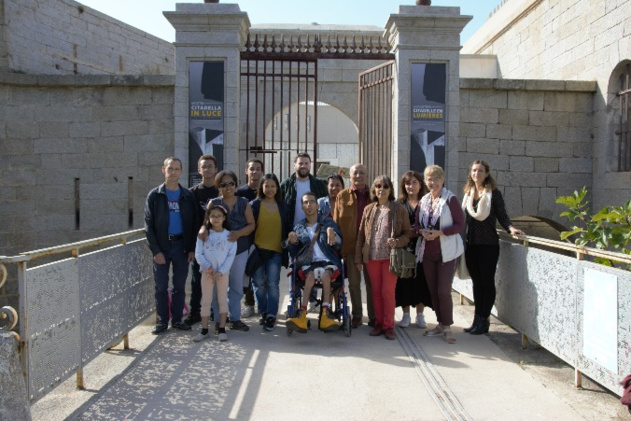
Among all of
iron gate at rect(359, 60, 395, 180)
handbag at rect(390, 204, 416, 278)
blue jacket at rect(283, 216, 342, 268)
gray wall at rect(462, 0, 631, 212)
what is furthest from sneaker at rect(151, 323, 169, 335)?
gray wall at rect(462, 0, 631, 212)

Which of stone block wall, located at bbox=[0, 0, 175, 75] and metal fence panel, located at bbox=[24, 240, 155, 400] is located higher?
stone block wall, located at bbox=[0, 0, 175, 75]

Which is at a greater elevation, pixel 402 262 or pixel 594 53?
pixel 594 53

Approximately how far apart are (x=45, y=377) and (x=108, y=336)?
1.15 m

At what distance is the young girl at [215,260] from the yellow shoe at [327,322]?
96 cm

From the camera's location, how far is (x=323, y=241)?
18.6 feet

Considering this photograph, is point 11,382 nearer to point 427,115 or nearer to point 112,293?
point 112,293

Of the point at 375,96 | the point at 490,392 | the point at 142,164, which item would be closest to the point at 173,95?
the point at 142,164

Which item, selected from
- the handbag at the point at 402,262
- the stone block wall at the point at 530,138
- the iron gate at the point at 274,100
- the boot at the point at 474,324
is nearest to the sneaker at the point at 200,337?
the handbag at the point at 402,262

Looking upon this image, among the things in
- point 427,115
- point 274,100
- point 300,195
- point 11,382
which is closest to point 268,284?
point 300,195

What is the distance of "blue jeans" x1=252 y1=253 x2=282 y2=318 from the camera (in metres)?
5.86

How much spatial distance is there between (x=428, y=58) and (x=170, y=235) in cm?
485

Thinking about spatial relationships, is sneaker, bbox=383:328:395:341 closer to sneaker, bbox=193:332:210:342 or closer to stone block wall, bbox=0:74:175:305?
sneaker, bbox=193:332:210:342

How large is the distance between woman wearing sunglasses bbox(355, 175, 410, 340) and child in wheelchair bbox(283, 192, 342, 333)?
29 centimetres

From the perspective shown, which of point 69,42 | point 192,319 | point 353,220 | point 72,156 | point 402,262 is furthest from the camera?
point 69,42
